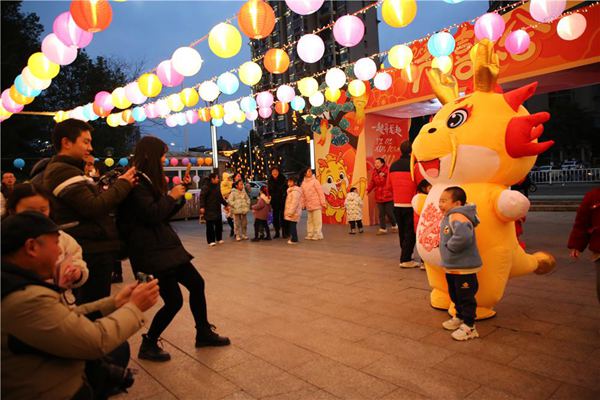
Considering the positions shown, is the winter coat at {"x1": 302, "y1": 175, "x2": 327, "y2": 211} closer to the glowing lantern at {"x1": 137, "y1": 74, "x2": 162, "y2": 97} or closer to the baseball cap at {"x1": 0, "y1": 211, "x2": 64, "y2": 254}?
the glowing lantern at {"x1": 137, "y1": 74, "x2": 162, "y2": 97}

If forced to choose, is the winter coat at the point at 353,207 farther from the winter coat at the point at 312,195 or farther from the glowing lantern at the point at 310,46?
the glowing lantern at the point at 310,46

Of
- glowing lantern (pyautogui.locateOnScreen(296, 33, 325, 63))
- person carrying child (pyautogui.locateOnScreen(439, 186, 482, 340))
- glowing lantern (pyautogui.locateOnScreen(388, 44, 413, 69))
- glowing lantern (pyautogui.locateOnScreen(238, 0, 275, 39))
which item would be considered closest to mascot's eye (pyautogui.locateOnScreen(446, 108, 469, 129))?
person carrying child (pyautogui.locateOnScreen(439, 186, 482, 340))

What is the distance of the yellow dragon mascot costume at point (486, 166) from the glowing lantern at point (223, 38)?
11.7 ft

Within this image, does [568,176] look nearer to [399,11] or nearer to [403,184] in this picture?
[403,184]

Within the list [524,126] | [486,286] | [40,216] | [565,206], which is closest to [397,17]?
[524,126]

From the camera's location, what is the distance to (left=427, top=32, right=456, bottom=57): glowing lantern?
7969mm

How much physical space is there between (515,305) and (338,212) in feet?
27.5

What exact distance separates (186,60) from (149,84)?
4.73 feet

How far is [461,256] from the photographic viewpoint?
140 inches

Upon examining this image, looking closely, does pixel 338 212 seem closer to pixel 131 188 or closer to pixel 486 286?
pixel 486 286

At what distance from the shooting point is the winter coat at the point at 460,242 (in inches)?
135

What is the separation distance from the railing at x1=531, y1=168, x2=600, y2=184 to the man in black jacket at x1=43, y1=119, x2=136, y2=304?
2165 cm

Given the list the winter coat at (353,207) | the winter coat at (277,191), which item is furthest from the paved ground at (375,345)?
the winter coat at (277,191)

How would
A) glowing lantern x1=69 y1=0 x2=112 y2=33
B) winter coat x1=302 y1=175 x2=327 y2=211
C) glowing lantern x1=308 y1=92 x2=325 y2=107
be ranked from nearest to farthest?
glowing lantern x1=69 y1=0 x2=112 y2=33 → winter coat x1=302 y1=175 x2=327 y2=211 → glowing lantern x1=308 y1=92 x2=325 y2=107
